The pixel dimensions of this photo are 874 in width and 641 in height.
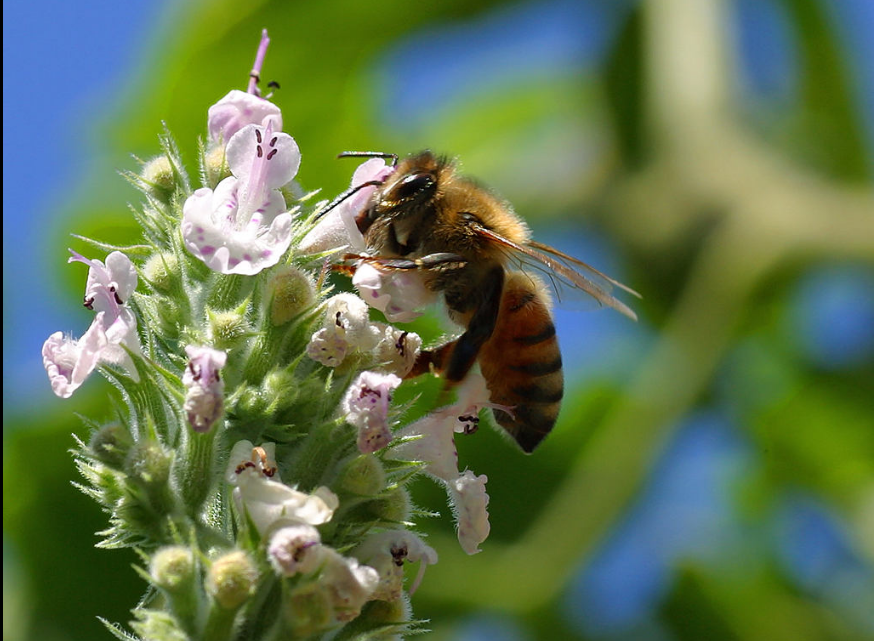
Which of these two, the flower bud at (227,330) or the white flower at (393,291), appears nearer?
the flower bud at (227,330)

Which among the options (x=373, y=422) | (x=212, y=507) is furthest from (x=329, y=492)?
(x=212, y=507)

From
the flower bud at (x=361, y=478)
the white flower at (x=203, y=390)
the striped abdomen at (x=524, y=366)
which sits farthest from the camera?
the striped abdomen at (x=524, y=366)

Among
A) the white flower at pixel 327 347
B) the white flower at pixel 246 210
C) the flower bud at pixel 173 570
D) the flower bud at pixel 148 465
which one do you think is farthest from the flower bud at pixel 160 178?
the flower bud at pixel 173 570

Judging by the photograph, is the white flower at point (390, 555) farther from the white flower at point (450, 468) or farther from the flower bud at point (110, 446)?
the flower bud at point (110, 446)

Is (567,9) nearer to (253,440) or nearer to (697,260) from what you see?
(697,260)

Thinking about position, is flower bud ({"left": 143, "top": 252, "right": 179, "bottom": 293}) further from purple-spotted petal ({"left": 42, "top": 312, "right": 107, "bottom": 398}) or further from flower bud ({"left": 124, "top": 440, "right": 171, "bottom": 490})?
flower bud ({"left": 124, "top": 440, "right": 171, "bottom": 490})

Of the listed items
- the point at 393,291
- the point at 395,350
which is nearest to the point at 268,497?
the point at 395,350
